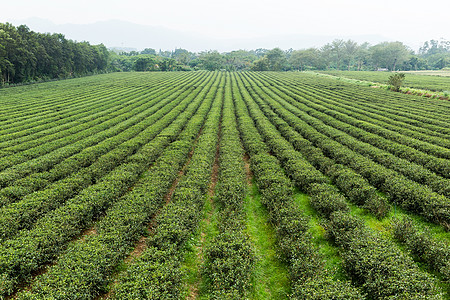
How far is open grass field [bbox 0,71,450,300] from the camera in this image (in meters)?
7.93

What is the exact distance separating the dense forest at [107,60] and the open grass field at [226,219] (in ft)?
199

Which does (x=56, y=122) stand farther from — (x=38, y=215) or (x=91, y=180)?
(x=38, y=215)

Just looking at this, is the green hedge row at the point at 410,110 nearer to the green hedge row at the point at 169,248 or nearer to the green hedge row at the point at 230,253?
the green hedge row at the point at 230,253

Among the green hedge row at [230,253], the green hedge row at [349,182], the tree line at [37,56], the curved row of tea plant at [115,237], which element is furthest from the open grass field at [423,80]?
the tree line at [37,56]

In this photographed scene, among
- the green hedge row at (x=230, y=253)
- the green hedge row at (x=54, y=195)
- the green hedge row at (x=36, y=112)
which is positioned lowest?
the green hedge row at (x=230, y=253)

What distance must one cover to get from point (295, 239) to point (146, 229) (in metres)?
7.88

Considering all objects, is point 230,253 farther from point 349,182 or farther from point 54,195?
point 54,195

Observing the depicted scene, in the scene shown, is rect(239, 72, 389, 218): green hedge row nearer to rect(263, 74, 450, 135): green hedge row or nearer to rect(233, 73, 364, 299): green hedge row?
rect(233, 73, 364, 299): green hedge row

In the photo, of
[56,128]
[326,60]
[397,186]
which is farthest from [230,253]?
[326,60]

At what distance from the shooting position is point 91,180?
50.4 ft

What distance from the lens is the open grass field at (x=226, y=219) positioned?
793 cm

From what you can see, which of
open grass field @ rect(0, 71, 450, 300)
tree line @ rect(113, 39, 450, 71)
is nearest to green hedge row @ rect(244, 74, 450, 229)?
open grass field @ rect(0, 71, 450, 300)

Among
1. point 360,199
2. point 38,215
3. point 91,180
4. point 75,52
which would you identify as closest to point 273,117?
point 360,199

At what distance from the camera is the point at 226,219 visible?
11.6m
